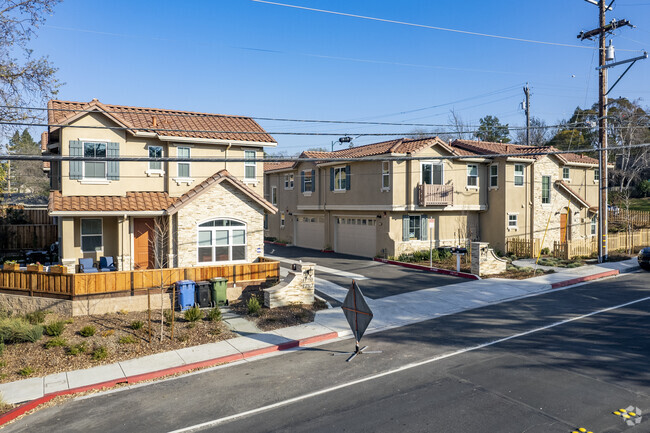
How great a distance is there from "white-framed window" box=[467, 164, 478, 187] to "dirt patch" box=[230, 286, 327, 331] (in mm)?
16305

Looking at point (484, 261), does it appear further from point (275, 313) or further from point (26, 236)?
point (26, 236)

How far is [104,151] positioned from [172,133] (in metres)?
2.77

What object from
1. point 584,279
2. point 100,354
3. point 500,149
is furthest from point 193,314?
point 500,149

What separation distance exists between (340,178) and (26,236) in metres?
19.2

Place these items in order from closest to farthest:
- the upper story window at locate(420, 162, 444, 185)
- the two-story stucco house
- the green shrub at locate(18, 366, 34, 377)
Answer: the green shrub at locate(18, 366, 34, 377), the two-story stucco house, the upper story window at locate(420, 162, 444, 185)

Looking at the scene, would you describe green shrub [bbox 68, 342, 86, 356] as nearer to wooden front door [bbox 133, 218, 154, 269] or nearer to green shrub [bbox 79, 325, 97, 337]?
green shrub [bbox 79, 325, 97, 337]

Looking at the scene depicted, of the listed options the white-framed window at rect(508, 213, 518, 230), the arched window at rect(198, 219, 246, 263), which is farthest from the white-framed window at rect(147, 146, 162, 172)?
the white-framed window at rect(508, 213, 518, 230)

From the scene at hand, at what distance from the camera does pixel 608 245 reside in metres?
27.7

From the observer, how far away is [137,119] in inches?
790

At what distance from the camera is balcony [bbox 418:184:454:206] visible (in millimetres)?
26469

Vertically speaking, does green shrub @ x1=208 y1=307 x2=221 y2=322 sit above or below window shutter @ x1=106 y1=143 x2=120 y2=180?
below

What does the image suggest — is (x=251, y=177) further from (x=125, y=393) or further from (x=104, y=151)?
(x=125, y=393)

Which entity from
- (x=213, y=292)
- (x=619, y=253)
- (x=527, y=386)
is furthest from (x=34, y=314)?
(x=619, y=253)

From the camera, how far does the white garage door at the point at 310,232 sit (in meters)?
33.3
